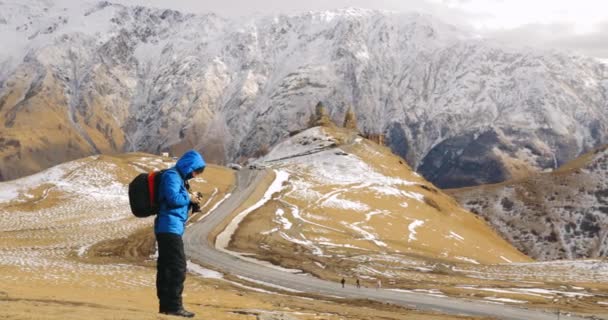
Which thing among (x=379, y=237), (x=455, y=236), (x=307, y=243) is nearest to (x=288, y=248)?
(x=307, y=243)

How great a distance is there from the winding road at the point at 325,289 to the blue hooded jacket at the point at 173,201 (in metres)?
26.2

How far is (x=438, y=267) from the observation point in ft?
216

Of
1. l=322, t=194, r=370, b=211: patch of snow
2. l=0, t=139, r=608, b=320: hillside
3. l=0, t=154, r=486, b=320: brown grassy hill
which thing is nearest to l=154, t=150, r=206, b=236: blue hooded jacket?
l=0, t=154, r=486, b=320: brown grassy hill

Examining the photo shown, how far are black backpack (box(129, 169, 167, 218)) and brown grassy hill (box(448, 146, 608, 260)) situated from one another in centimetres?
16504

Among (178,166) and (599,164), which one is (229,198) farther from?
(599,164)

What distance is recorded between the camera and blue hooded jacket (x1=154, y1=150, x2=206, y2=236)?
15.1 meters

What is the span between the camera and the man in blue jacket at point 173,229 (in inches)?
596

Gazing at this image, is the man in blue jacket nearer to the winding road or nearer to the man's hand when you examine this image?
the man's hand

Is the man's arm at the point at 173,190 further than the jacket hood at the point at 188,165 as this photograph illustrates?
No

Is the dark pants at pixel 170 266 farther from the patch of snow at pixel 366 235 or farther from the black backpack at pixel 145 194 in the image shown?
the patch of snow at pixel 366 235

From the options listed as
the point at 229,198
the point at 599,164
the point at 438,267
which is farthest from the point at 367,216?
the point at 599,164

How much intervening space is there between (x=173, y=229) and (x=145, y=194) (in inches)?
42.3

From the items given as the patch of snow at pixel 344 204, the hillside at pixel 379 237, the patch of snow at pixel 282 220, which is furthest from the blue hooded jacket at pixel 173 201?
the patch of snow at pixel 344 204

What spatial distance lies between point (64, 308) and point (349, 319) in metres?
11.8
